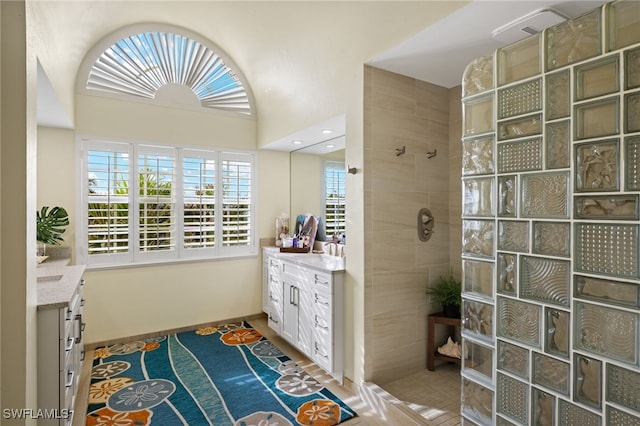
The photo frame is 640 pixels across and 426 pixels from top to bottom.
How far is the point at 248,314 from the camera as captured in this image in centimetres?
431

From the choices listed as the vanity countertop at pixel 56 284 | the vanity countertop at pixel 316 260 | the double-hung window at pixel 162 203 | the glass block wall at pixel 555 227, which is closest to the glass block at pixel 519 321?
the glass block wall at pixel 555 227

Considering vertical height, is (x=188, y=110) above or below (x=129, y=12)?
below

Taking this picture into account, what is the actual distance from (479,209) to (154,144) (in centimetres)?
342

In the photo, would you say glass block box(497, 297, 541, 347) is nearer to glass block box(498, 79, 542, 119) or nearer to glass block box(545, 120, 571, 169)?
glass block box(545, 120, 571, 169)

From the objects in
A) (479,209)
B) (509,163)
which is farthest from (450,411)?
(509,163)

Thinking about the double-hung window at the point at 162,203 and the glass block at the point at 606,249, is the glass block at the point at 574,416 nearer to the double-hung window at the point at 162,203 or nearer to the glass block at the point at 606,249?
the glass block at the point at 606,249

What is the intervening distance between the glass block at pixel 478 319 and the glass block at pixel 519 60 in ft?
3.50

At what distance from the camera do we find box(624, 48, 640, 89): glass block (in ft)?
3.88

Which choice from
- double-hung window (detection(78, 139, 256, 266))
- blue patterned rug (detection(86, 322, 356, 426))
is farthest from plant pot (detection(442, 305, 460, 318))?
double-hung window (detection(78, 139, 256, 266))

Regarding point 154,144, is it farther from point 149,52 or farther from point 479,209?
point 479,209

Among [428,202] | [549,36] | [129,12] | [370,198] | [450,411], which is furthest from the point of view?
[129,12]

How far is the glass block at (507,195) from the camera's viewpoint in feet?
5.13

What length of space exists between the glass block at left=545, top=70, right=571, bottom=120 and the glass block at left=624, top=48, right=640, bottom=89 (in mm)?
188

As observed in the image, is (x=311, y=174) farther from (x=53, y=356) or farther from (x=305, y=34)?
(x=53, y=356)
